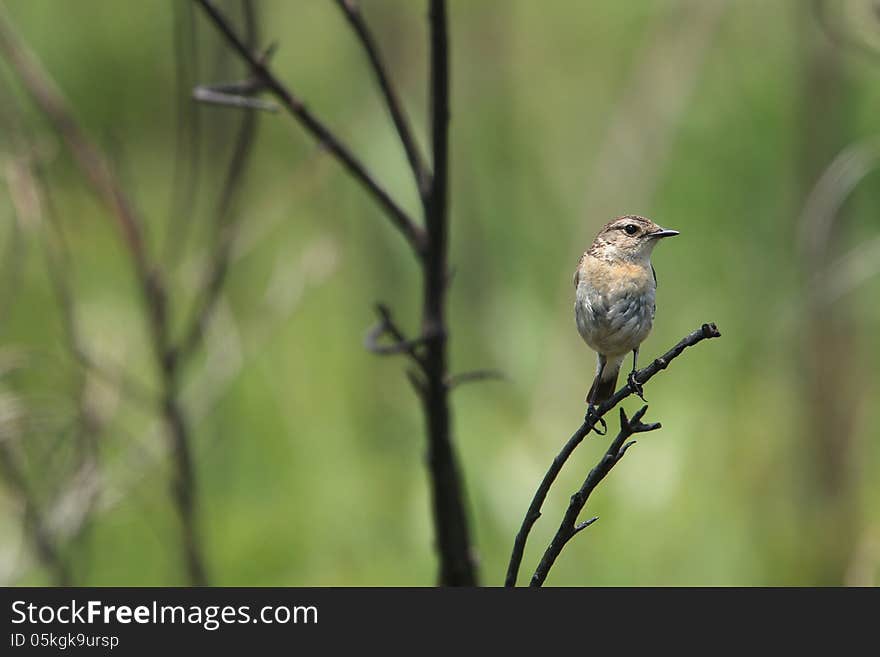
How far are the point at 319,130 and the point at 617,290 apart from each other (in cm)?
50

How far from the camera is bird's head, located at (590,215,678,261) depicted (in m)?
1.17

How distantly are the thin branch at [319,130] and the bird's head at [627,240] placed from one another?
39 cm

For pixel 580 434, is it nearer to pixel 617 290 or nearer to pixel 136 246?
pixel 617 290

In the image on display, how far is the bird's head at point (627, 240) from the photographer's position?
3.84 ft

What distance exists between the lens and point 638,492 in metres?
2.77

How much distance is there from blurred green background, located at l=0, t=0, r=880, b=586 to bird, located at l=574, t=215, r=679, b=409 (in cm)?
98

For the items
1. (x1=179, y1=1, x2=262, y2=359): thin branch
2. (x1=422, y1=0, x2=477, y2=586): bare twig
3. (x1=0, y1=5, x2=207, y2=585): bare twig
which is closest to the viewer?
(x1=422, y1=0, x2=477, y2=586): bare twig

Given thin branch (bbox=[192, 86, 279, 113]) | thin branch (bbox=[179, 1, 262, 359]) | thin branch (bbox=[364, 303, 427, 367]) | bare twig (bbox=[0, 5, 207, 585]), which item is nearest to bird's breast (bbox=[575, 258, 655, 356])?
thin branch (bbox=[364, 303, 427, 367])

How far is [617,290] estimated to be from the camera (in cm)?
116

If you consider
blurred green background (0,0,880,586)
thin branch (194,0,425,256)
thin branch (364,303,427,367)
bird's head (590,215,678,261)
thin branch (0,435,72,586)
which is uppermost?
blurred green background (0,0,880,586)

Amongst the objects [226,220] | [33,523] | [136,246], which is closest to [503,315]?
[226,220]

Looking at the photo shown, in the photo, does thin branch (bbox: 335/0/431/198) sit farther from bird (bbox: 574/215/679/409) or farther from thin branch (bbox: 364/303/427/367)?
bird (bbox: 574/215/679/409)

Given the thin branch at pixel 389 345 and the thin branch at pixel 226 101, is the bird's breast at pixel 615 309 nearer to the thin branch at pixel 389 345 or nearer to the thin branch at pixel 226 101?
the thin branch at pixel 389 345
